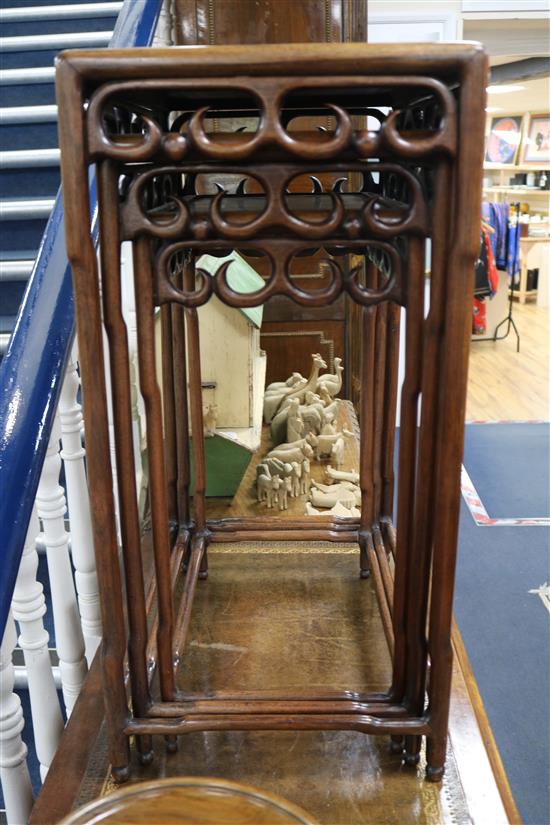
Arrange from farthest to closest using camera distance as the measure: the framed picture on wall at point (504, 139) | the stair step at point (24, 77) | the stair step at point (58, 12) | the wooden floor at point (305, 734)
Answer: the framed picture on wall at point (504, 139) → the stair step at point (58, 12) → the stair step at point (24, 77) → the wooden floor at point (305, 734)

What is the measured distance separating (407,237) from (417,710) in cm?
58

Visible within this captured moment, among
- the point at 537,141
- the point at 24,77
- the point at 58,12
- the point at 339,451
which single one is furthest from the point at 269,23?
the point at 537,141

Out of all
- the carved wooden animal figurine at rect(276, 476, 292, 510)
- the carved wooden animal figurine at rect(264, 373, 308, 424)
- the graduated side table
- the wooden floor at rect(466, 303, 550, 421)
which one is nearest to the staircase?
the carved wooden animal figurine at rect(264, 373, 308, 424)

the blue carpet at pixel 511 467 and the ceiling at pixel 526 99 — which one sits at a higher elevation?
the ceiling at pixel 526 99

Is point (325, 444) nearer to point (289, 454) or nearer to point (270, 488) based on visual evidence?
point (289, 454)

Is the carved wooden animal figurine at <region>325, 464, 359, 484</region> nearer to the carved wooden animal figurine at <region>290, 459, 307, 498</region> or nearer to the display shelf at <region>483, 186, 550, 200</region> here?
the carved wooden animal figurine at <region>290, 459, 307, 498</region>

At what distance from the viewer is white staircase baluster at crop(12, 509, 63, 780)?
1.06m

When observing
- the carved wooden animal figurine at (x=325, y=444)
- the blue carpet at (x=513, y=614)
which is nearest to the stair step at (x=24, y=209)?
the carved wooden animal figurine at (x=325, y=444)

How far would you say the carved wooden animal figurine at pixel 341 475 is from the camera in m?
1.95

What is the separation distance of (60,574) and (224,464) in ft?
2.20

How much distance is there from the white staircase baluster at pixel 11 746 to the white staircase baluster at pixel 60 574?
12cm

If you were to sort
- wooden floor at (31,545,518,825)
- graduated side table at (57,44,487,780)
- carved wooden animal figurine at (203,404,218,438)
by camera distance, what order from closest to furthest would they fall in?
graduated side table at (57,44,487,780) → wooden floor at (31,545,518,825) → carved wooden animal figurine at (203,404,218,438)

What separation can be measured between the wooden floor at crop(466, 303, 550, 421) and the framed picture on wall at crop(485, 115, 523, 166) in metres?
5.10

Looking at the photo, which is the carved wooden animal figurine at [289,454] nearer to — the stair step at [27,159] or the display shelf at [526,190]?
Answer: the stair step at [27,159]
